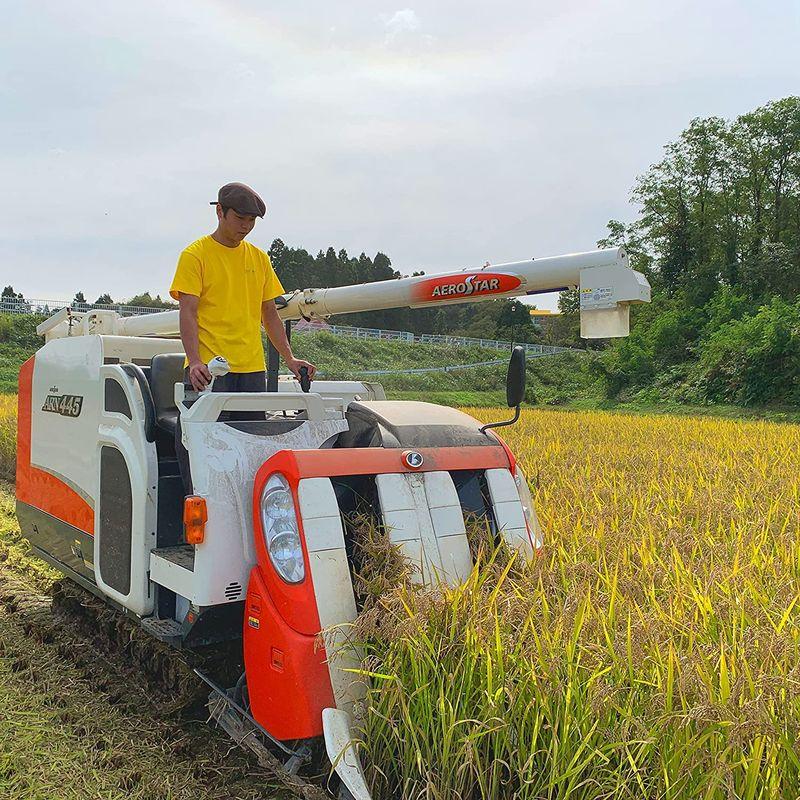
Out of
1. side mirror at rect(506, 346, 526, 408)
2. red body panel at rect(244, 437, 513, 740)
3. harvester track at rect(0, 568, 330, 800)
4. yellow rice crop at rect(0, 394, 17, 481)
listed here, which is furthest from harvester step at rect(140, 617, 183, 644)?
yellow rice crop at rect(0, 394, 17, 481)

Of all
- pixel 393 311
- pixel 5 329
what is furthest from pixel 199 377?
pixel 393 311

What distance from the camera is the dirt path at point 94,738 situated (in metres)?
2.79

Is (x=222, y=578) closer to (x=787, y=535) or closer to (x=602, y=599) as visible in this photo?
(x=602, y=599)

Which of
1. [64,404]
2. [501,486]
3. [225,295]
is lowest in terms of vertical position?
[501,486]

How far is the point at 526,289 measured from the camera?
3.94 metres

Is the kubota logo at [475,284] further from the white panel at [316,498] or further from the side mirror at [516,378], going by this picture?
the white panel at [316,498]

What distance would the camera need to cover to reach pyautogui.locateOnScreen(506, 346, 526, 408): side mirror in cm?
320

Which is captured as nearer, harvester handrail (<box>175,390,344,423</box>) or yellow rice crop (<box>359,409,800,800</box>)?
A: yellow rice crop (<box>359,409,800,800</box>)

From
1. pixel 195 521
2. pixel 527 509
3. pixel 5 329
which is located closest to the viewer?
pixel 195 521

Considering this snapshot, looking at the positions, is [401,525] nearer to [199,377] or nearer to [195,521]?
[195,521]

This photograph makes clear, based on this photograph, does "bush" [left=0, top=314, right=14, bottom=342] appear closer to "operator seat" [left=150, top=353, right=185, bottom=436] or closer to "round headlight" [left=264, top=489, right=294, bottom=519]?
"operator seat" [left=150, top=353, right=185, bottom=436]

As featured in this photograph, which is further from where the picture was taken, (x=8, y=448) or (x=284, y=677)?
(x=8, y=448)

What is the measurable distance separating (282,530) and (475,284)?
1924 millimetres

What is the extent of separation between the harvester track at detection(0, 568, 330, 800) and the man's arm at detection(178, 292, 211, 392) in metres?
1.33
